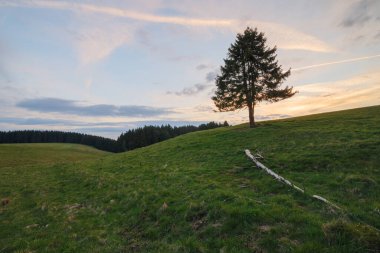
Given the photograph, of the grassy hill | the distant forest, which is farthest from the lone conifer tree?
the distant forest

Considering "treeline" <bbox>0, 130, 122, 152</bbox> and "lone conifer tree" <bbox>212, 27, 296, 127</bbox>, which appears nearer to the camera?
"lone conifer tree" <bbox>212, 27, 296, 127</bbox>

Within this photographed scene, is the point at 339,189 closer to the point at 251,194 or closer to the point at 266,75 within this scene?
the point at 251,194

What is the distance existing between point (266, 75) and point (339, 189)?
29.0 m

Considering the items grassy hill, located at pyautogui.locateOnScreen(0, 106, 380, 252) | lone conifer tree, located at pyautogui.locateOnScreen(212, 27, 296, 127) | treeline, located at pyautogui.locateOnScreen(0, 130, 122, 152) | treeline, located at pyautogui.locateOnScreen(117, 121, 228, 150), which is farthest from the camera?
treeline, located at pyautogui.locateOnScreen(0, 130, 122, 152)

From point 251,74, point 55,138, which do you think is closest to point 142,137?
point 55,138

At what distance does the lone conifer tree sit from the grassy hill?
1706cm

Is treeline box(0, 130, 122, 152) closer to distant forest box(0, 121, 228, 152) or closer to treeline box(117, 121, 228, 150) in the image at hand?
distant forest box(0, 121, 228, 152)

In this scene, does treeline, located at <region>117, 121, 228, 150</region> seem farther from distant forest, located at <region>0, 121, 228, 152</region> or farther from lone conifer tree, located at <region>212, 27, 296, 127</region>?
lone conifer tree, located at <region>212, 27, 296, 127</region>

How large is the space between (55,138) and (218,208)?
193788mm

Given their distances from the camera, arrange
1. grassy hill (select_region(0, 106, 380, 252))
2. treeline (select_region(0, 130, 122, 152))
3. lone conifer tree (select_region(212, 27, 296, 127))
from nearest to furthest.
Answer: grassy hill (select_region(0, 106, 380, 252)), lone conifer tree (select_region(212, 27, 296, 127)), treeline (select_region(0, 130, 122, 152))

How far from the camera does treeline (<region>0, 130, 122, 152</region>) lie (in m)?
166

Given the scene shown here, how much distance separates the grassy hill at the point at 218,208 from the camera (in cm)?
898

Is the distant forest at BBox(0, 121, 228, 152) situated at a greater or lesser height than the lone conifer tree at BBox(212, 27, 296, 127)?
lesser

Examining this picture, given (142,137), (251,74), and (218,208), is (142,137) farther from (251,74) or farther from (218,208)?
(218,208)
